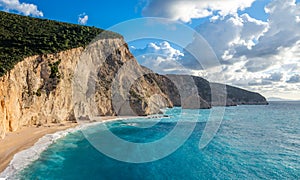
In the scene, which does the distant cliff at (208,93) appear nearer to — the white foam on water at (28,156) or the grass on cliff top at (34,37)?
the grass on cliff top at (34,37)

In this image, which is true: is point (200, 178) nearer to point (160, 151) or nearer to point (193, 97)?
point (160, 151)

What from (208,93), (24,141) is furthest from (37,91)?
(208,93)

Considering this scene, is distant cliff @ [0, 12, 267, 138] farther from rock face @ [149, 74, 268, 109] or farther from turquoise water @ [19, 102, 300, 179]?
rock face @ [149, 74, 268, 109]

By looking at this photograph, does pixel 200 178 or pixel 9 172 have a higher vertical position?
pixel 9 172

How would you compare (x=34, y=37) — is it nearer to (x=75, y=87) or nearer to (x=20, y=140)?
(x=75, y=87)

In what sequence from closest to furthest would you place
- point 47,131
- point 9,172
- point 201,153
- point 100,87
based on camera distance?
point 9,172 → point 201,153 → point 47,131 → point 100,87

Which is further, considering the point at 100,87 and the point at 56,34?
the point at 100,87

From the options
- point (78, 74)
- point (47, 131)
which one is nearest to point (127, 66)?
point (78, 74)
